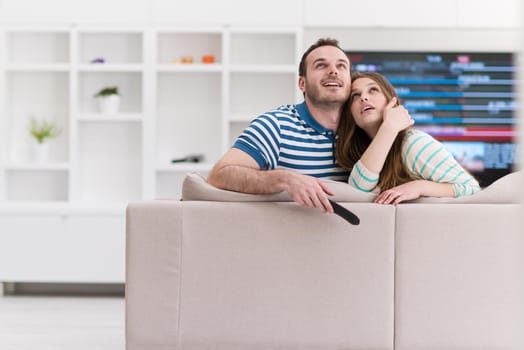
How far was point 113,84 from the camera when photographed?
5.21 metres

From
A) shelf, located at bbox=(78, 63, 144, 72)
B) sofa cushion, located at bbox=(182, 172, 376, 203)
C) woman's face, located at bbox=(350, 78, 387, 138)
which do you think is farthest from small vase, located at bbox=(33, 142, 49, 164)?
sofa cushion, located at bbox=(182, 172, 376, 203)

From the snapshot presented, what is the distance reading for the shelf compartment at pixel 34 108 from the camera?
5.21 m

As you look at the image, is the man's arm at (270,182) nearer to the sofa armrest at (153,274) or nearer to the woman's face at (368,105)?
the sofa armrest at (153,274)

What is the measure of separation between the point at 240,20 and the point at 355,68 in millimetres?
816

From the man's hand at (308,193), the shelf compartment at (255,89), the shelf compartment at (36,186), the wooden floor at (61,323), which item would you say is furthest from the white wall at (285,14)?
the man's hand at (308,193)

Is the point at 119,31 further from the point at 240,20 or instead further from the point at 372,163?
the point at 372,163

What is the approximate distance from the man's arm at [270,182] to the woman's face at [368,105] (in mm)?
419

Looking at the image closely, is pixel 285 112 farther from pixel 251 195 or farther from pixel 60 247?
pixel 60 247

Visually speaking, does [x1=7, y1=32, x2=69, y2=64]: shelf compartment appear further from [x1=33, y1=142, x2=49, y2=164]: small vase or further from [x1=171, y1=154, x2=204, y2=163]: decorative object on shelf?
[x1=171, y1=154, x2=204, y2=163]: decorative object on shelf

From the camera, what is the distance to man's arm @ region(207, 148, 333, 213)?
6.81 ft

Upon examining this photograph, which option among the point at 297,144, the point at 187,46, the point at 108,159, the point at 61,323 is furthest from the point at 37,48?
the point at 297,144

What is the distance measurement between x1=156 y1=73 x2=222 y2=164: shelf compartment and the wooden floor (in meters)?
1.10

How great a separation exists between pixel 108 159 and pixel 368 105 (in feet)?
9.72

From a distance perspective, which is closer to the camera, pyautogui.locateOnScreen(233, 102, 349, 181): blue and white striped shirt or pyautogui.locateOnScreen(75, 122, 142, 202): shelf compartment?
pyautogui.locateOnScreen(233, 102, 349, 181): blue and white striped shirt
